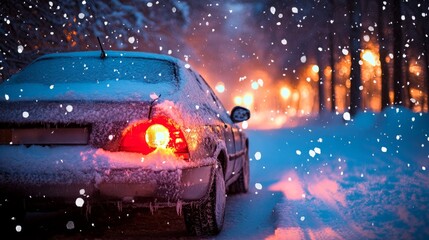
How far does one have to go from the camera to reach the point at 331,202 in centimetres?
568

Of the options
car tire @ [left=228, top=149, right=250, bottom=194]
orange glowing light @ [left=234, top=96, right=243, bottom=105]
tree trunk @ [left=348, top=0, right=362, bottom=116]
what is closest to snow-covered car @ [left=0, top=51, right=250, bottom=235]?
car tire @ [left=228, top=149, right=250, bottom=194]

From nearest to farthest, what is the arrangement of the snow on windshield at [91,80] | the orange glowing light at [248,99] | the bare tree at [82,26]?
the snow on windshield at [91,80], the bare tree at [82,26], the orange glowing light at [248,99]

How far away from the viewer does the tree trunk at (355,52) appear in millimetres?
21070

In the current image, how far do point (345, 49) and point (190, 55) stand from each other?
15.5 metres

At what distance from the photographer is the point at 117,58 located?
4730 mm

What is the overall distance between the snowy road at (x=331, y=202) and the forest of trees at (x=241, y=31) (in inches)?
242

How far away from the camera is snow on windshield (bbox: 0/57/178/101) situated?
3.73 metres

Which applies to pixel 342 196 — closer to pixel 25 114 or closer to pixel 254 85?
pixel 25 114

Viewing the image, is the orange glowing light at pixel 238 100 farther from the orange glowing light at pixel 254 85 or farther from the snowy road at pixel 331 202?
the snowy road at pixel 331 202

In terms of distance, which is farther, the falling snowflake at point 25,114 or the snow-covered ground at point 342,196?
the snow-covered ground at point 342,196

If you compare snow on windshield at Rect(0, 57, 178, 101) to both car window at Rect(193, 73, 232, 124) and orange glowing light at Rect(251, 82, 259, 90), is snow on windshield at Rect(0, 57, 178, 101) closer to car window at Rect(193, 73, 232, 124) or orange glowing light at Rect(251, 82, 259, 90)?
car window at Rect(193, 73, 232, 124)

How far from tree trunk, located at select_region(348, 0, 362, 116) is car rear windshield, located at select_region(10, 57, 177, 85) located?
17.8 meters

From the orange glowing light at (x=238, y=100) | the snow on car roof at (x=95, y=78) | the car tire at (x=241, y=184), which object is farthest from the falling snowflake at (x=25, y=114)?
the orange glowing light at (x=238, y=100)

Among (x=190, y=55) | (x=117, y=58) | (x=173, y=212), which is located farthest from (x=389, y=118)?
(x=117, y=58)
